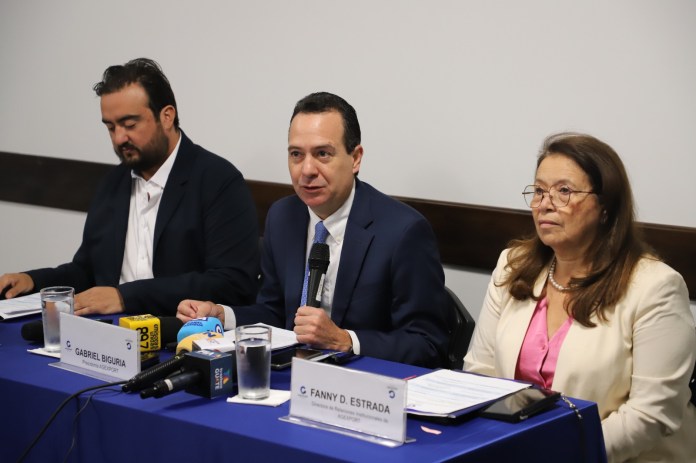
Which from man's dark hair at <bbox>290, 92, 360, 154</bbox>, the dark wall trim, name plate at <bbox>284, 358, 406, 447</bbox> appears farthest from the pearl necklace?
name plate at <bbox>284, 358, 406, 447</bbox>

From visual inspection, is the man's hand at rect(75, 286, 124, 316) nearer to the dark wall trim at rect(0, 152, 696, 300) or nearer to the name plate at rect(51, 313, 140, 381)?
the name plate at rect(51, 313, 140, 381)

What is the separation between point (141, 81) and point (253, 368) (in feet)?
6.01

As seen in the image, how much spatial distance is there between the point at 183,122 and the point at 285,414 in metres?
2.97

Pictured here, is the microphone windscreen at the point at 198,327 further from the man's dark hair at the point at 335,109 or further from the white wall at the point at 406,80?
the white wall at the point at 406,80

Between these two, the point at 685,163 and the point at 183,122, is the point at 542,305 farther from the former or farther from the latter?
the point at 183,122

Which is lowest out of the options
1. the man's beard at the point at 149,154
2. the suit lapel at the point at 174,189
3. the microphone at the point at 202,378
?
the microphone at the point at 202,378

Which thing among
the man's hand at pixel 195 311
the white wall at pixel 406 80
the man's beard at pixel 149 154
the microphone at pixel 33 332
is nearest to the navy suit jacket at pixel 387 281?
the man's hand at pixel 195 311

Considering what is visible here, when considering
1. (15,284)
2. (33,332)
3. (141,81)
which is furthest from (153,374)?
(141,81)

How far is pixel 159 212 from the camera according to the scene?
3.31 metres

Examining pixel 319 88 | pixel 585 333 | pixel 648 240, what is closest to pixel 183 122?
pixel 319 88

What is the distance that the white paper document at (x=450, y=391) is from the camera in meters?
1.75

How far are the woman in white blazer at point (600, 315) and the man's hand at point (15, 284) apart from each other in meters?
1.57

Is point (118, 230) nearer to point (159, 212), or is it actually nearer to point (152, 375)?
point (159, 212)

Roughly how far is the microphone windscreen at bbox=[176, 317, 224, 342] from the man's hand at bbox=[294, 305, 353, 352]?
210 millimetres
